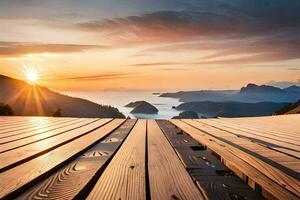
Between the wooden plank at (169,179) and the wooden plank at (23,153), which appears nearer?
the wooden plank at (169,179)

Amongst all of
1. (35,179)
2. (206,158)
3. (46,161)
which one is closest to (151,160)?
(206,158)

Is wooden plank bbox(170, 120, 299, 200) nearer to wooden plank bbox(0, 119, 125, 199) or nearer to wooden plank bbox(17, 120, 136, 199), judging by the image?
wooden plank bbox(17, 120, 136, 199)

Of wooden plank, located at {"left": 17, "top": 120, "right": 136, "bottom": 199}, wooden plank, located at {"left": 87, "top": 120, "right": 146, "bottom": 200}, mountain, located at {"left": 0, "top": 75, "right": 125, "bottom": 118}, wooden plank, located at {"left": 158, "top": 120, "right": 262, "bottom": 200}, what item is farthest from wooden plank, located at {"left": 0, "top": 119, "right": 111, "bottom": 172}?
mountain, located at {"left": 0, "top": 75, "right": 125, "bottom": 118}

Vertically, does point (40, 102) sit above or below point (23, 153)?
above

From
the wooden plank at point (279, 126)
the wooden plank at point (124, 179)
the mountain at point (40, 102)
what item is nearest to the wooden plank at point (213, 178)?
the wooden plank at point (124, 179)

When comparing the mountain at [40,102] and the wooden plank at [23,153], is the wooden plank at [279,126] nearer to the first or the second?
the wooden plank at [23,153]

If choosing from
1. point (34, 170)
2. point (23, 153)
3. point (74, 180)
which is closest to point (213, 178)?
point (74, 180)

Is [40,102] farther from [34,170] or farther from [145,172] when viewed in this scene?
[145,172]
